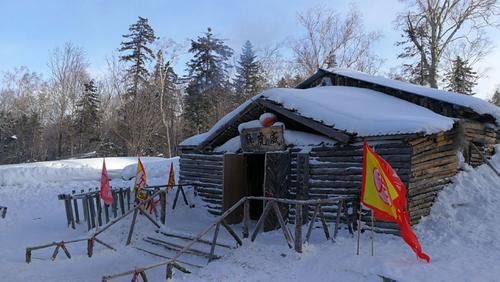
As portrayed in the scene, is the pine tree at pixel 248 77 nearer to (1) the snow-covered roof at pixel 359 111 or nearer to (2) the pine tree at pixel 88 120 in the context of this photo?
(2) the pine tree at pixel 88 120

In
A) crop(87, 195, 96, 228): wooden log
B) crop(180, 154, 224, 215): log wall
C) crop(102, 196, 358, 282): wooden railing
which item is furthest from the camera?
crop(180, 154, 224, 215): log wall

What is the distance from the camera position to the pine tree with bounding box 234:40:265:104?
40.5 m

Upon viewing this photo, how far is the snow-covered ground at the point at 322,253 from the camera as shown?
747 cm

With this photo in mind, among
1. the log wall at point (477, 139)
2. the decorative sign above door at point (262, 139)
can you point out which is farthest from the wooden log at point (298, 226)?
the log wall at point (477, 139)

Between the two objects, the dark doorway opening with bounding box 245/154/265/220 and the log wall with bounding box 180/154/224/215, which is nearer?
the log wall with bounding box 180/154/224/215

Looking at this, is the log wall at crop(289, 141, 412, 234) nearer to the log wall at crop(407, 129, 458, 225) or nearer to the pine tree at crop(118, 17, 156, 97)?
the log wall at crop(407, 129, 458, 225)

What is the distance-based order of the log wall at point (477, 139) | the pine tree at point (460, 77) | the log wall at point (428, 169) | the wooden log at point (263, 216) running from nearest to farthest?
the wooden log at point (263, 216), the log wall at point (428, 169), the log wall at point (477, 139), the pine tree at point (460, 77)

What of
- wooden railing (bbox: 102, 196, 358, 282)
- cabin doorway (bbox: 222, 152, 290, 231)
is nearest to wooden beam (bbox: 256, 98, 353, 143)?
cabin doorway (bbox: 222, 152, 290, 231)

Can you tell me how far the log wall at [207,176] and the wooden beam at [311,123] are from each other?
8.22ft

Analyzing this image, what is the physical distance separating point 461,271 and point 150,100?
3188cm

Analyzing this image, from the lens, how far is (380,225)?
9766 millimetres

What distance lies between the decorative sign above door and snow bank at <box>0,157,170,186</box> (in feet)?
37.9

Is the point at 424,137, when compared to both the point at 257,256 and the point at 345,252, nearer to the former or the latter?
the point at 345,252

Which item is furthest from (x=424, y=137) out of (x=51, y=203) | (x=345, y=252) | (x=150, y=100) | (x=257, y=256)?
(x=150, y=100)
